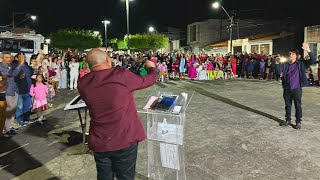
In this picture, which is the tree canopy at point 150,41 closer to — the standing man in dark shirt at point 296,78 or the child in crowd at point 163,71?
the child in crowd at point 163,71

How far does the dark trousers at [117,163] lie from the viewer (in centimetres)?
294

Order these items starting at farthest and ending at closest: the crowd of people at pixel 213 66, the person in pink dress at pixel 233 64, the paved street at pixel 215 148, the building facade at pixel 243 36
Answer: the building facade at pixel 243 36 < the person in pink dress at pixel 233 64 < the crowd of people at pixel 213 66 < the paved street at pixel 215 148

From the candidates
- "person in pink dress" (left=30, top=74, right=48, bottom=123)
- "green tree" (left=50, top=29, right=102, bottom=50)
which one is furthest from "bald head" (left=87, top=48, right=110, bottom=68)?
"green tree" (left=50, top=29, right=102, bottom=50)

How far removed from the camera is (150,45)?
51.4m

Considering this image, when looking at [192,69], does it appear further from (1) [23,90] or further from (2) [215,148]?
(2) [215,148]

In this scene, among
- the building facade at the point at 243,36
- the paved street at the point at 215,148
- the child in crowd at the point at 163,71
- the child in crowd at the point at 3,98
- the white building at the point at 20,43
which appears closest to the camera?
the paved street at the point at 215,148

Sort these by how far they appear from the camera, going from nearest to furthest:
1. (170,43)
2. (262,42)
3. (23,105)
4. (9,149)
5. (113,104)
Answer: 1. (113,104)
2. (9,149)
3. (23,105)
4. (262,42)
5. (170,43)

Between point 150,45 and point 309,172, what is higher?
point 150,45

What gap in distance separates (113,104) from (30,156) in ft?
12.5

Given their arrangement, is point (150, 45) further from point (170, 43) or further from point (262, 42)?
point (262, 42)

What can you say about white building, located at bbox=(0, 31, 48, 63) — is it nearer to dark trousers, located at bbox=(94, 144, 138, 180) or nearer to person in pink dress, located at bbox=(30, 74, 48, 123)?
person in pink dress, located at bbox=(30, 74, 48, 123)

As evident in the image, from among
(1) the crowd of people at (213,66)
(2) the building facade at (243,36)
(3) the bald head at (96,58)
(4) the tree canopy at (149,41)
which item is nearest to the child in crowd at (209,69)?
(1) the crowd of people at (213,66)

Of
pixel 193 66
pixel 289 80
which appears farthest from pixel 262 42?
pixel 289 80

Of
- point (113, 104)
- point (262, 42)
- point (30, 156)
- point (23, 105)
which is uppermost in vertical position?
point (262, 42)
